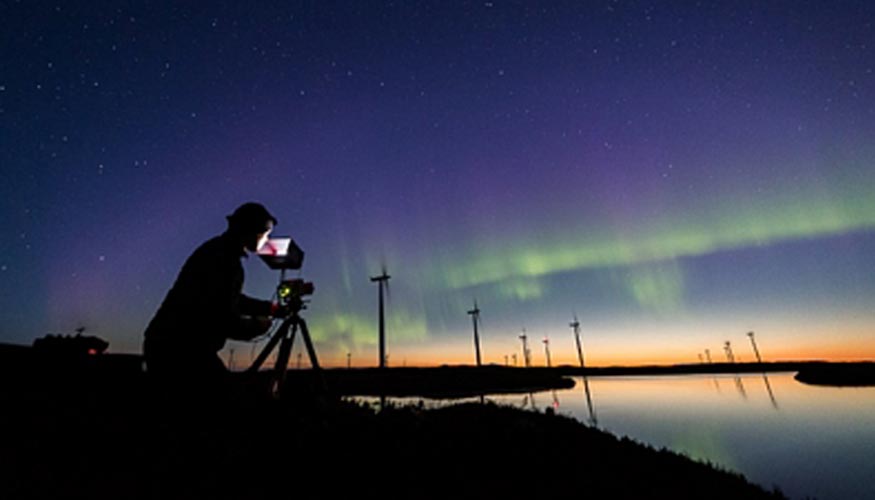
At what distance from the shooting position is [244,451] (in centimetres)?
331

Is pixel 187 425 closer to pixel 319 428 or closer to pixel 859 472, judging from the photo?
pixel 319 428

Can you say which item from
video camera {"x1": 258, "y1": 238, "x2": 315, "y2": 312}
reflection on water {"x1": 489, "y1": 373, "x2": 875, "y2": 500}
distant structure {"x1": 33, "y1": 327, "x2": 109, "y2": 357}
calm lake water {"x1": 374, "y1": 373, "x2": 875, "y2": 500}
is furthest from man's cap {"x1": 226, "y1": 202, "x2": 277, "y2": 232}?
reflection on water {"x1": 489, "y1": 373, "x2": 875, "y2": 500}

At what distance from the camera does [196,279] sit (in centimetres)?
295

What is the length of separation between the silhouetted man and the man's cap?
18 centimetres

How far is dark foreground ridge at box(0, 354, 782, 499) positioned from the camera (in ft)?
9.26

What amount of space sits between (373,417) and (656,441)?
25183mm

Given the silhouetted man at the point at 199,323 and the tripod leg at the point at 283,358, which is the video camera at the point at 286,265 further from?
the silhouetted man at the point at 199,323

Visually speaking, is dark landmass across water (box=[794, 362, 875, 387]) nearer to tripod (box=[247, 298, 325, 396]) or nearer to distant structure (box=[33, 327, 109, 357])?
tripod (box=[247, 298, 325, 396])

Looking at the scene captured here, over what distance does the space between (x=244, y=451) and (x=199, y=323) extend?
4.31 feet

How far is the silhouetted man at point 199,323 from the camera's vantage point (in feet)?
9.33

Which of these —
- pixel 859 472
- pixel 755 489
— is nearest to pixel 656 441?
pixel 859 472

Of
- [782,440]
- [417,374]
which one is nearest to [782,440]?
[782,440]

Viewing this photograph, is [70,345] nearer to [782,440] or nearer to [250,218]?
[250,218]

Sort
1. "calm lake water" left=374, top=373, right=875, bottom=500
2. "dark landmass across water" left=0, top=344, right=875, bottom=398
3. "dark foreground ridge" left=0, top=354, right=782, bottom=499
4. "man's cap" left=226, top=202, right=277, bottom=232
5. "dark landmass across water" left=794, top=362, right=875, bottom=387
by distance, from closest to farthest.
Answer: "dark foreground ridge" left=0, top=354, right=782, bottom=499, "man's cap" left=226, top=202, right=277, bottom=232, "dark landmass across water" left=0, top=344, right=875, bottom=398, "calm lake water" left=374, top=373, right=875, bottom=500, "dark landmass across water" left=794, top=362, right=875, bottom=387
